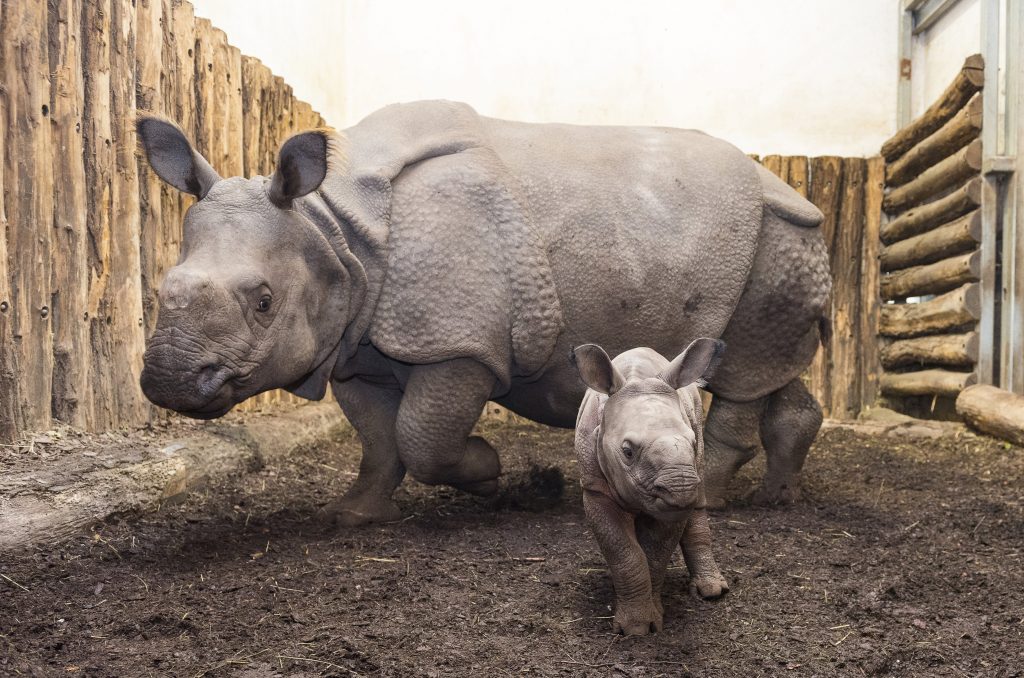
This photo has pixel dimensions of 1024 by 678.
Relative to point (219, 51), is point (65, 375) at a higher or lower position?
lower

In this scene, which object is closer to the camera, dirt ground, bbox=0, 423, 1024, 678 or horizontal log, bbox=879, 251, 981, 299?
dirt ground, bbox=0, 423, 1024, 678

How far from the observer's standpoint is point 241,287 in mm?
3635

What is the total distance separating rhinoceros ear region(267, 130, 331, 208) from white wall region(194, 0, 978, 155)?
5616mm

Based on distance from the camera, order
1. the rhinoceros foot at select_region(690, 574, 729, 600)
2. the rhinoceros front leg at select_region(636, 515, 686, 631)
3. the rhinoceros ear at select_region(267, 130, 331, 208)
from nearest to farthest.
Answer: the rhinoceros front leg at select_region(636, 515, 686, 631), the rhinoceros foot at select_region(690, 574, 729, 600), the rhinoceros ear at select_region(267, 130, 331, 208)

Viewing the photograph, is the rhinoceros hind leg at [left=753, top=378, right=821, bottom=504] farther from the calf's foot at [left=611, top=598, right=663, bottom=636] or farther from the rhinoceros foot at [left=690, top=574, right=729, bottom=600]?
the calf's foot at [left=611, top=598, right=663, bottom=636]

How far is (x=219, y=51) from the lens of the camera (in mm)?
6242

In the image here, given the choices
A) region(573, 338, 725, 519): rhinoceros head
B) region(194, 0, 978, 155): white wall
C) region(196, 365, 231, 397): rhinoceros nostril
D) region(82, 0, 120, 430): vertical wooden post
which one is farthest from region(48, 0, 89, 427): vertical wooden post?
region(194, 0, 978, 155): white wall

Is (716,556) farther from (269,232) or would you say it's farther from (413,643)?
(269,232)

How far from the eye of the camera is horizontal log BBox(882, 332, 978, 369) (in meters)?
7.89

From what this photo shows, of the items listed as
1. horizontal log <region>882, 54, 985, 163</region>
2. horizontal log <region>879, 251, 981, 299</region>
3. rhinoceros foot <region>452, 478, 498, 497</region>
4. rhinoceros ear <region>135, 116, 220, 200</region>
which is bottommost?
rhinoceros foot <region>452, 478, 498, 497</region>

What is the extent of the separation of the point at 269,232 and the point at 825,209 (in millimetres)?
6345

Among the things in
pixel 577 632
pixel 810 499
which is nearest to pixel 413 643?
pixel 577 632

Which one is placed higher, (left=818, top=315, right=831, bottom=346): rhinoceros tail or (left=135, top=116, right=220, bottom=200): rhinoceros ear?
(left=135, top=116, right=220, bottom=200): rhinoceros ear

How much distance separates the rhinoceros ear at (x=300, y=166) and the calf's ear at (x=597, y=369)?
1.37 meters
